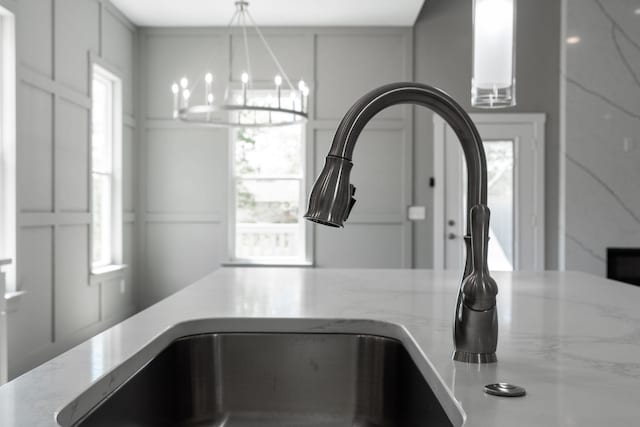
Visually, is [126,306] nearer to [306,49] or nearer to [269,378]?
[306,49]

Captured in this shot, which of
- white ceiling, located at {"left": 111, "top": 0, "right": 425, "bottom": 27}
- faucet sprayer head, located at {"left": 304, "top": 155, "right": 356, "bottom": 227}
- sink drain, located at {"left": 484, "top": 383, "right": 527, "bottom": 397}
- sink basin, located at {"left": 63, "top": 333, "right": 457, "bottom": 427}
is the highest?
white ceiling, located at {"left": 111, "top": 0, "right": 425, "bottom": 27}

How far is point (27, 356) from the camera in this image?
377 cm

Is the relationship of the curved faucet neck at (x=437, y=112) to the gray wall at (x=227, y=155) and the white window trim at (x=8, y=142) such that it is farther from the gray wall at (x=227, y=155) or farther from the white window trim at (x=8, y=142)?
the gray wall at (x=227, y=155)

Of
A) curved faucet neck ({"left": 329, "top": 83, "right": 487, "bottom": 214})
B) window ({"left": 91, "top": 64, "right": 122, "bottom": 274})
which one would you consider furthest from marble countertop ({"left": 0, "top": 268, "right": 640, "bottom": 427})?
window ({"left": 91, "top": 64, "right": 122, "bottom": 274})

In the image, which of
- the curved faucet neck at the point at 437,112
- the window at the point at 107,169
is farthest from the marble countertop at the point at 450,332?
the window at the point at 107,169

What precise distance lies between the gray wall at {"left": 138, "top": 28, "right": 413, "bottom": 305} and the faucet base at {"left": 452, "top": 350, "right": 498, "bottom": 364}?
16.2 feet

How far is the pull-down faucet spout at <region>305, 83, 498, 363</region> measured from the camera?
672mm

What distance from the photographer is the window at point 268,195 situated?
589 centimetres

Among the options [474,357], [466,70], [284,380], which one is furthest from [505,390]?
[466,70]

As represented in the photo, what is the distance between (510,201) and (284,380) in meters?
4.89

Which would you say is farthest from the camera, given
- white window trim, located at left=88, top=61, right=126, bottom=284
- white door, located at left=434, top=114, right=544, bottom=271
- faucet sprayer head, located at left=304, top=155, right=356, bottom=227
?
white door, located at left=434, top=114, right=544, bottom=271

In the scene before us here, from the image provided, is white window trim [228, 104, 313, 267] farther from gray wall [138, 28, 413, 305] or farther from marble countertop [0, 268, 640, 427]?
marble countertop [0, 268, 640, 427]

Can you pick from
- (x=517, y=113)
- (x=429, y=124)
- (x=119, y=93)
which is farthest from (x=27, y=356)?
(x=517, y=113)

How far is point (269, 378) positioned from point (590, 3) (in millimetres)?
5367
